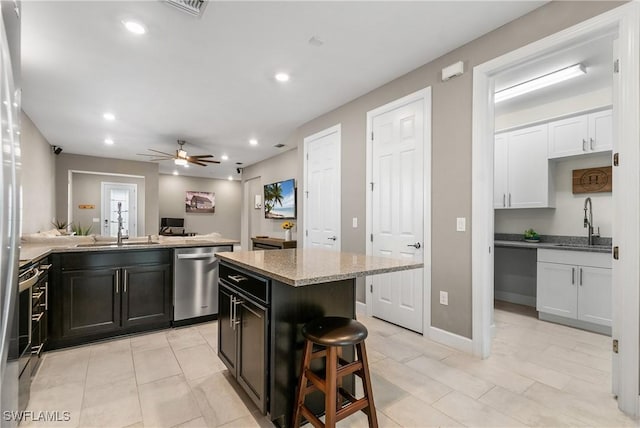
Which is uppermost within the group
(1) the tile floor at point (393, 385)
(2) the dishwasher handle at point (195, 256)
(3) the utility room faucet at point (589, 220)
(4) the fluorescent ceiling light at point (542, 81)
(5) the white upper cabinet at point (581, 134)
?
(4) the fluorescent ceiling light at point (542, 81)

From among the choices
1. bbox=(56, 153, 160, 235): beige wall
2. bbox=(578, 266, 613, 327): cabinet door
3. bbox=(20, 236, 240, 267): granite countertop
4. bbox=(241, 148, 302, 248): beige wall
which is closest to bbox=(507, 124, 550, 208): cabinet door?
bbox=(578, 266, 613, 327): cabinet door

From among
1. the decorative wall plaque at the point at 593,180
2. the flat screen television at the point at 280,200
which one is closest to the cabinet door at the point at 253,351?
the decorative wall plaque at the point at 593,180

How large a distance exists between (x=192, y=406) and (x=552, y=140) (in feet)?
15.5

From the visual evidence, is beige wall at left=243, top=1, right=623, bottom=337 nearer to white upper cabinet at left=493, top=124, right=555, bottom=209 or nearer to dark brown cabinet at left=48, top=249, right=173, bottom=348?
white upper cabinet at left=493, top=124, right=555, bottom=209

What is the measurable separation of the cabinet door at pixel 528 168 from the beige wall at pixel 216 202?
29.7 ft

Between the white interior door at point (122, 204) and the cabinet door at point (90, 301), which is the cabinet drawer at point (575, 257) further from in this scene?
the white interior door at point (122, 204)

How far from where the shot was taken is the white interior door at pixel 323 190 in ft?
13.6

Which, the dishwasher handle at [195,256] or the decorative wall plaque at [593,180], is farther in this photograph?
the decorative wall plaque at [593,180]

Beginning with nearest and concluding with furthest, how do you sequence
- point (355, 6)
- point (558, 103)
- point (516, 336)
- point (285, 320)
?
point (285, 320)
point (355, 6)
point (516, 336)
point (558, 103)

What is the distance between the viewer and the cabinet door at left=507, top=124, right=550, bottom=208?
3.86 meters

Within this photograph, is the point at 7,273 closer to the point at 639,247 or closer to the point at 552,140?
the point at 639,247

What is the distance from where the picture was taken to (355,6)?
2209 millimetres

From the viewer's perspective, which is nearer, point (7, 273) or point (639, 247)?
point (7, 273)

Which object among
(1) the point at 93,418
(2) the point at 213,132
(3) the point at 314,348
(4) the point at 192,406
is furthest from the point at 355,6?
(2) the point at 213,132
